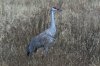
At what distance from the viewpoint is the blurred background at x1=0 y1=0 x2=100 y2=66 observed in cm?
682

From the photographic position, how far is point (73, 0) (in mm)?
13031

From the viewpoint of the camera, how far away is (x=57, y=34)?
27.9 ft

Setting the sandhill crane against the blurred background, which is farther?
the sandhill crane

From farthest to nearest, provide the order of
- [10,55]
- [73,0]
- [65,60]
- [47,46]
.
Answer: [73,0] → [47,46] → [10,55] → [65,60]

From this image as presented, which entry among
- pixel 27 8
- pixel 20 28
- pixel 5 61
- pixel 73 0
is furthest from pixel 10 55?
pixel 73 0

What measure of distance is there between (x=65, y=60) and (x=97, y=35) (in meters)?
2.21

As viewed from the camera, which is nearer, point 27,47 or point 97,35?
point 27,47

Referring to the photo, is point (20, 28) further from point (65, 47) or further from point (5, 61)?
point (5, 61)

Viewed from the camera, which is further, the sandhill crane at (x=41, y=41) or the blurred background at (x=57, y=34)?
the sandhill crane at (x=41, y=41)

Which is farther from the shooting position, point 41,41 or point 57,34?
point 57,34

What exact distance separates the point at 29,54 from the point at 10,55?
350mm

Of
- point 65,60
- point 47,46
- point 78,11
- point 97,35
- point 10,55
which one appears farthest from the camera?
point 78,11

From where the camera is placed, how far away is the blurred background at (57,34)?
22.4ft

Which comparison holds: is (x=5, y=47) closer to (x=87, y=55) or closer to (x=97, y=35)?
(x=87, y=55)
